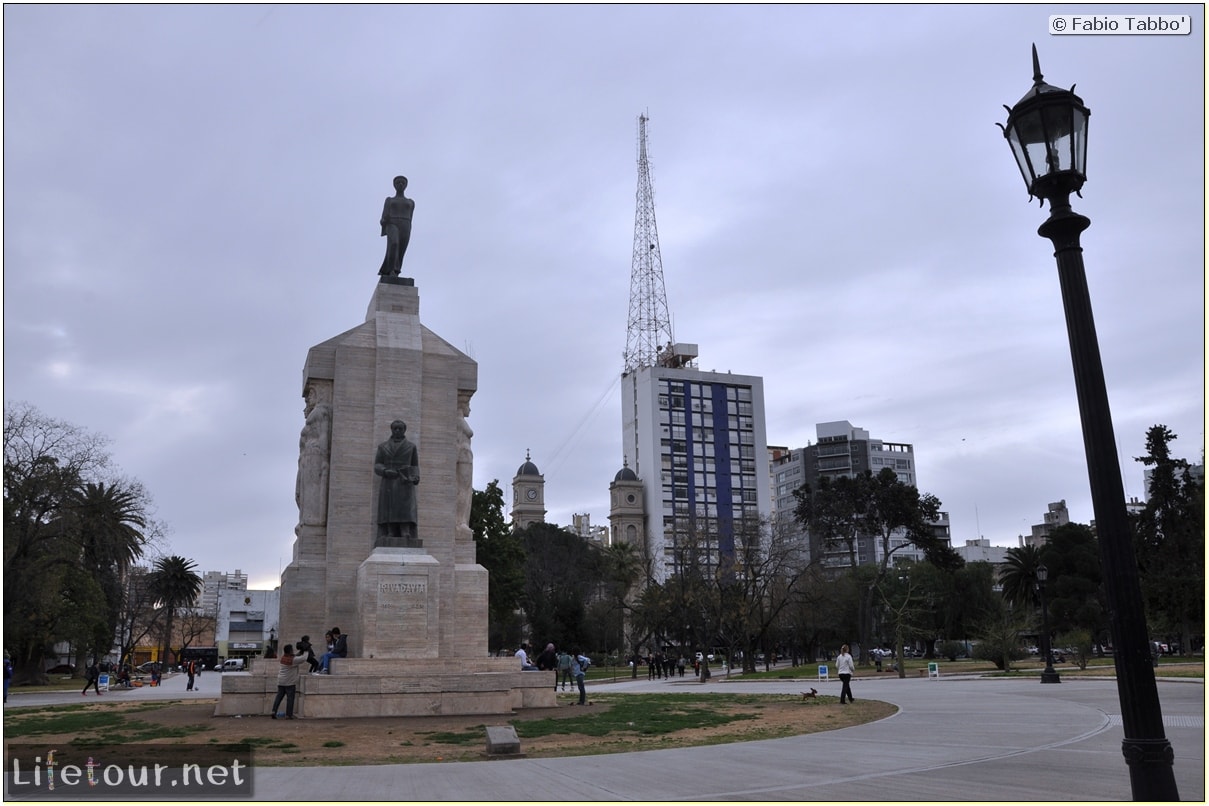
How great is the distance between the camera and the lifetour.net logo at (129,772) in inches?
368

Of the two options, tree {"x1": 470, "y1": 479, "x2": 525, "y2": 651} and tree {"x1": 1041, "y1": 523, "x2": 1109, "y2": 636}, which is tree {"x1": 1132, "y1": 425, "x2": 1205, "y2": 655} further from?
tree {"x1": 470, "y1": 479, "x2": 525, "y2": 651}

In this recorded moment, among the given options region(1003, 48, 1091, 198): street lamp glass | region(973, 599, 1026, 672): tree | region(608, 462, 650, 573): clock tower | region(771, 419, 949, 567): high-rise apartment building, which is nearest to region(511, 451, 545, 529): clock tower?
region(608, 462, 650, 573): clock tower

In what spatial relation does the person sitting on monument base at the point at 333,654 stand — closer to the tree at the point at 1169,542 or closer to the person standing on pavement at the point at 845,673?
the person standing on pavement at the point at 845,673

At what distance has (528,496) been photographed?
465 feet

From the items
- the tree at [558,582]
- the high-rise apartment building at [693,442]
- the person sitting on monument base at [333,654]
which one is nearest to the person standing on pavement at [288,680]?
the person sitting on monument base at [333,654]

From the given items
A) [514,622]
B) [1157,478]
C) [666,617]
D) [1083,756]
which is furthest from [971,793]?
[514,622]

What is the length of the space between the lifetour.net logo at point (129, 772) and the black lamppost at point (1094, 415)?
778 centimetres

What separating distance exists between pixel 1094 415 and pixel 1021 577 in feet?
216

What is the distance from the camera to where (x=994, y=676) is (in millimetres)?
39750

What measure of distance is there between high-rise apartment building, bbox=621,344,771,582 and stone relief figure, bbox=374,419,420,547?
11208 centimetres

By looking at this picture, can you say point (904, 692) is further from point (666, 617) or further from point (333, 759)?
point (666, 617)

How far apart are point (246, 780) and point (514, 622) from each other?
6508 cm

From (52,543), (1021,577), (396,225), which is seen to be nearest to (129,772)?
(396,225)

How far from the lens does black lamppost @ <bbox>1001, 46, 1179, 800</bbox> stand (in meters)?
6.03
